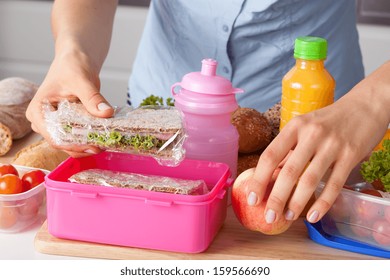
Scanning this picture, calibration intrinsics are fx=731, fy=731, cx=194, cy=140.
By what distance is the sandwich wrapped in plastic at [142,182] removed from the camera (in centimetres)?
115

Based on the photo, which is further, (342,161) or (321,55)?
(321,55)

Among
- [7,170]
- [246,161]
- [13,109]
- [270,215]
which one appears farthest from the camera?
[13,109]

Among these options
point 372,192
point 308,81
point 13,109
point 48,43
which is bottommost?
point 48,43

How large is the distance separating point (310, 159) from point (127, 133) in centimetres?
30

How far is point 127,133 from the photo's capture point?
118 centimetres

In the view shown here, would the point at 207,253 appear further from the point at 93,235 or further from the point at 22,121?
the point at 22,121

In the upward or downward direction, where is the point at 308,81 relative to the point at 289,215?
upward

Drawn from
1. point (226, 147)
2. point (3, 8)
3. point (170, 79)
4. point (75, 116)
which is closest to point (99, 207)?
point (75, 116)

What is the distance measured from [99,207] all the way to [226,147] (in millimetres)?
277

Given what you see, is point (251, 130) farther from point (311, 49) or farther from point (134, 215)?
point (134, 215)

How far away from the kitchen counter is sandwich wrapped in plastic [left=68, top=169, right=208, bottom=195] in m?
0.10

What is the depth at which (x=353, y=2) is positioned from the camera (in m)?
1.91

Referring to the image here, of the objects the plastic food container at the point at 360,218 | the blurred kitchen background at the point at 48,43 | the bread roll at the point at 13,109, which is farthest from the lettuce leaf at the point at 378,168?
the blurred kitchen background at the point at 48,43

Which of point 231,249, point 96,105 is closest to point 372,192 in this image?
point 231,249
